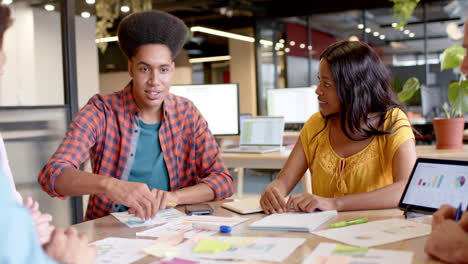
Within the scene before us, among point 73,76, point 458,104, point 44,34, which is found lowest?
point 458,104

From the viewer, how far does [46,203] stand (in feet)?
11.3

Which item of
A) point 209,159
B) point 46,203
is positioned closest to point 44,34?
point 46,203

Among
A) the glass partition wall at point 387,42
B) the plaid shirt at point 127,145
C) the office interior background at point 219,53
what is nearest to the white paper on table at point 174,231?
the plaid shirt at point 127,145

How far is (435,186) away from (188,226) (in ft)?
2.54

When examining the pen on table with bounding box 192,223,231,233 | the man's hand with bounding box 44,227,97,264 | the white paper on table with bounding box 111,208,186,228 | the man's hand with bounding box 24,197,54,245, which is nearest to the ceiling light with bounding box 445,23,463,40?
the white paper on table with bounding box 111,208,186,228

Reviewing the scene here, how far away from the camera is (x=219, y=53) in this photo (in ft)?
48.3

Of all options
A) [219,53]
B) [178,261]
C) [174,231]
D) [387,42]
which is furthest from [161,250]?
[219,53]

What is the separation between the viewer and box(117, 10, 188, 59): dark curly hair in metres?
1.92

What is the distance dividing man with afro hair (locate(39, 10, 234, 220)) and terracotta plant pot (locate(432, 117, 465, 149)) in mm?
1777

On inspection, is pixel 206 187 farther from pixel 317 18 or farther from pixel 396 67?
pixel 317 18

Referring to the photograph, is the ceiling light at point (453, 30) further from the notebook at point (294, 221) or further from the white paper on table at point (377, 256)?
the white paper on table at point (377, 256)

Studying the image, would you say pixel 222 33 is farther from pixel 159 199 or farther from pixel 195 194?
pixel 159 199

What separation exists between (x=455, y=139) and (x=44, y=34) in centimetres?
331

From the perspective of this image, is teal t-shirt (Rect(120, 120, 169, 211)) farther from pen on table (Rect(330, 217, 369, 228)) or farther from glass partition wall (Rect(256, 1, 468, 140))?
glass partition wall (Rect(256, 1, 468, 140))
